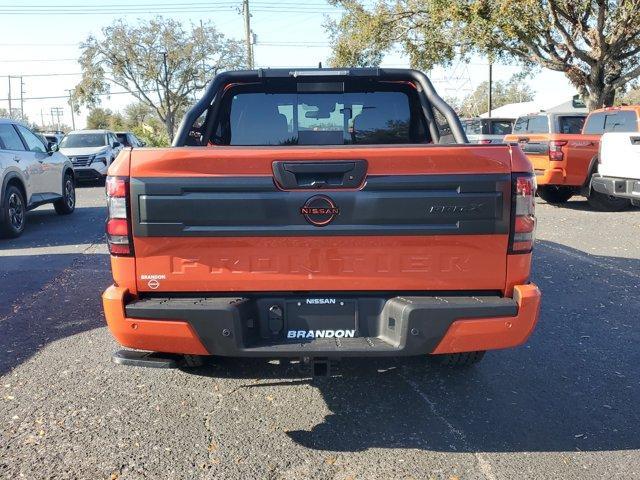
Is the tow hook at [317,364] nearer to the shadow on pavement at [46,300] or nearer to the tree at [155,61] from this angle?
the shadow on pavement at [46,300]

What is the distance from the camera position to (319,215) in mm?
3094

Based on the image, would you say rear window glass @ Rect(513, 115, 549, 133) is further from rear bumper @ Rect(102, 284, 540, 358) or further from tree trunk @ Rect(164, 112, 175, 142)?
tree trunk @ Rect(164, 112, 175, 142)

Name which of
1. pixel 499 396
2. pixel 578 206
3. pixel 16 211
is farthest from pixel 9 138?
pixel 578 206

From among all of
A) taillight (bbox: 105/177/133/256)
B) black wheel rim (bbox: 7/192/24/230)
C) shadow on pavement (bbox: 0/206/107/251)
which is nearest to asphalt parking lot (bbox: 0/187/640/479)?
taillight (bbox: 105/177/133/256)

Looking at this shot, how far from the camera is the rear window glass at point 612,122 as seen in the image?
11.2 meters

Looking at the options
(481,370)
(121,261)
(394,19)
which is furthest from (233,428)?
(394,19)

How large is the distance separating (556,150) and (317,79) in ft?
30.2

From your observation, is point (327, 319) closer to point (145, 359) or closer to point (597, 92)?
point (145, 359)

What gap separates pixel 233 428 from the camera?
354 cm

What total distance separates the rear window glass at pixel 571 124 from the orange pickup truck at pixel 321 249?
36.8 feet

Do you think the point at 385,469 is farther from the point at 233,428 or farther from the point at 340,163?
the point at 340,163

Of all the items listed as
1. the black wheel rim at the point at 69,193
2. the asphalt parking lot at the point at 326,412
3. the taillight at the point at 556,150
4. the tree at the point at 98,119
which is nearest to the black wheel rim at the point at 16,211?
the black wheel rim at the point at 69,193

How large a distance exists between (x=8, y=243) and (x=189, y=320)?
7846mm

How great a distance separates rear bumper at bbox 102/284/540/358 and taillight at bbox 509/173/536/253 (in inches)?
8.7
